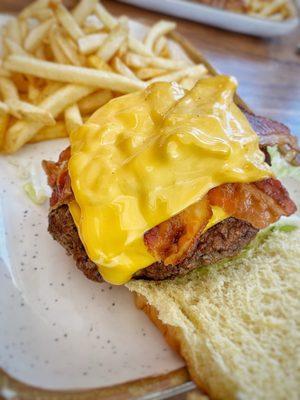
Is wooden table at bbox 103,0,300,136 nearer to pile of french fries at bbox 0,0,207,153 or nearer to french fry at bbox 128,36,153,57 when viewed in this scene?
pile of french fries at bbox 0,0,207,153

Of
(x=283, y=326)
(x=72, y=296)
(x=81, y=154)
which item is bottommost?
(x=72, y=296)

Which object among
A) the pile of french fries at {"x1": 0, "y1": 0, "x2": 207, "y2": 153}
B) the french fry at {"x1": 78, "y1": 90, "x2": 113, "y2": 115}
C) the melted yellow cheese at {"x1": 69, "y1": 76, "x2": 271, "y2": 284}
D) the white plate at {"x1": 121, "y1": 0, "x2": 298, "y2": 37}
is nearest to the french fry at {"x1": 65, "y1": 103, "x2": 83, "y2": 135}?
the pile of french fries at {"x1": 0, "y1": 0, "x2": 207, "y2": 153}

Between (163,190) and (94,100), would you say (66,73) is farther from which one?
(163,190)

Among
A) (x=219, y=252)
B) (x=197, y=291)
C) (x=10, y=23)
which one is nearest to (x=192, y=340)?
(x=197, y=291)

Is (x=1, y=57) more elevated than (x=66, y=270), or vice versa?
(x=1, y=57)

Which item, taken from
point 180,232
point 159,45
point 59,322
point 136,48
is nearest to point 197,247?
point 180,232

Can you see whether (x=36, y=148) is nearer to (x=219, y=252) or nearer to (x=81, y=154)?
(x=81, y=154)
